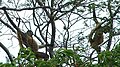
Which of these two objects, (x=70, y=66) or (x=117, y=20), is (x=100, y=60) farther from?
(x=117, y=20)

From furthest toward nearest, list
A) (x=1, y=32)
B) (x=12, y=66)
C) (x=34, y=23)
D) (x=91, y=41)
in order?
(x=34, y=23) → (x=1, y=32) → (x=91, y=41) → (x=12, y=66)

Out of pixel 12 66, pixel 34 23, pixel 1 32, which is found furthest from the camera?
pixel 34 23

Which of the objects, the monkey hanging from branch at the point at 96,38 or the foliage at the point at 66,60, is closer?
the foliage at the point at 66,60

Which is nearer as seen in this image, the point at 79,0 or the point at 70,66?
the point at 70,66

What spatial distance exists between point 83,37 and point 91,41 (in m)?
1.25

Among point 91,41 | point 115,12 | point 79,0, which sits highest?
point 79,0

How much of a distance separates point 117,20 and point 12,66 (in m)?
4.06

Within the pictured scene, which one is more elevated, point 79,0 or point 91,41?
point 79,0

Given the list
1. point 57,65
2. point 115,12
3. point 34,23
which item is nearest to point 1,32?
point 34,23

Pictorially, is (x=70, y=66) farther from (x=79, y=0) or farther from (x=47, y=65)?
(x=79, y=0)

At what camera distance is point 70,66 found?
1.27m

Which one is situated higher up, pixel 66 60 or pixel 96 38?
pixel 66 60

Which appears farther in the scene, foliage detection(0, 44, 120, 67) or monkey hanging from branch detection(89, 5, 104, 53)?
monkey hanging from branch detection(89, 5, 104, 53)

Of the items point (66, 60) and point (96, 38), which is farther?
point (96, 38)
